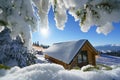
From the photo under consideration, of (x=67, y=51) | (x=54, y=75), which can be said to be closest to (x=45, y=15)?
(x=54, y=75)

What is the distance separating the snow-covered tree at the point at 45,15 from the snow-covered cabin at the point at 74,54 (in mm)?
17623

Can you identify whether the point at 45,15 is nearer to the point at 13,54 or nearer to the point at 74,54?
the point at 13,54

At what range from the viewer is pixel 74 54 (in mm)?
22641

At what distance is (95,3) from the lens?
11.0ft

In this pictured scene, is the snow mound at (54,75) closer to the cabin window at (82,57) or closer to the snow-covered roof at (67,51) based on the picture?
the snow-covered roof at (67,51)

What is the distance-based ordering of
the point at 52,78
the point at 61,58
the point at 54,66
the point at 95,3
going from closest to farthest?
the point at 52,78 < the point at 54,66 < the point at 95,3 < the point at 61,58

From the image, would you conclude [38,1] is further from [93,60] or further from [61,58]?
[93,60]

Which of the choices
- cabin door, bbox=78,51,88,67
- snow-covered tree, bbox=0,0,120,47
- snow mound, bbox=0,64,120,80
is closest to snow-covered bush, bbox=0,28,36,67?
cabin door, bbox=78,51,88,67

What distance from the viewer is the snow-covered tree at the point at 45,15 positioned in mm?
3344

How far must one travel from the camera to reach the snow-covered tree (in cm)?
334

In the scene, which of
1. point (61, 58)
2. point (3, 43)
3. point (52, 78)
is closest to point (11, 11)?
point (52, 78)

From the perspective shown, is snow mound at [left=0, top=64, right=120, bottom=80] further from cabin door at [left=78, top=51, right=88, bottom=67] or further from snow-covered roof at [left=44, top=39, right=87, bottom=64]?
cabin door at [left=78, top=51, right=88, bottom=67]

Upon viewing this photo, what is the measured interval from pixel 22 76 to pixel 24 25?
179cm

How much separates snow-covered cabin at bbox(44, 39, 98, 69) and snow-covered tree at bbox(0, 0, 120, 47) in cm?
1762
